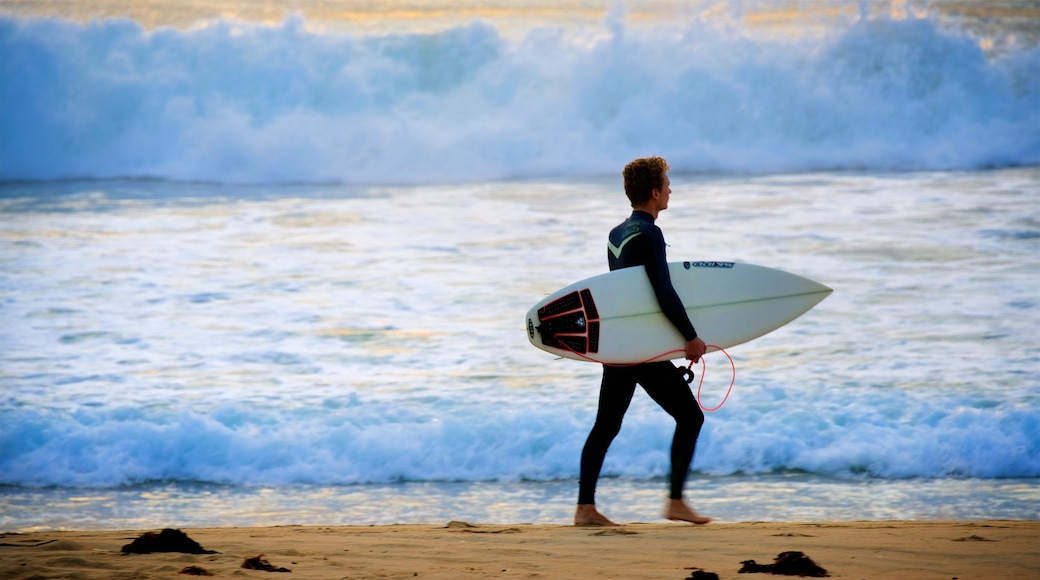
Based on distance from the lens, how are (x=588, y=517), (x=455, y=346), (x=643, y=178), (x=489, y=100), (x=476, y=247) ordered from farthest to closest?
(x=489, y=100) < (x=476, y=247) < (x=455, y=346) < (x=588, y=517) < (x=643, y=178)

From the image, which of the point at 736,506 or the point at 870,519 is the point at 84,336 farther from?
the point at 870,519

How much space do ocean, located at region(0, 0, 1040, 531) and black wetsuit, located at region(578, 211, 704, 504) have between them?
780 millimetres

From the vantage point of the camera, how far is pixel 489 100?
19.2 metres

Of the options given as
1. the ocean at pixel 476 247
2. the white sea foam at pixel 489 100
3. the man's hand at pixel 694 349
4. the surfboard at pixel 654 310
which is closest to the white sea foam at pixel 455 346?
the ocean at pixel 476 247

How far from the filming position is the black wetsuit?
12.9 ft

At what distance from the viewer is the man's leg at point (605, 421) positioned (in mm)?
4078

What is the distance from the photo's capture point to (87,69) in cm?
1959

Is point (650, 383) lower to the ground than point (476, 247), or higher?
lower

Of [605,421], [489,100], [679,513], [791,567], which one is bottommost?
[791,567]

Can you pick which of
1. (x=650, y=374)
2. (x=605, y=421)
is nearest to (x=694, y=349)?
(x=650, y=374)

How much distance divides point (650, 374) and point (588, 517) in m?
0.64

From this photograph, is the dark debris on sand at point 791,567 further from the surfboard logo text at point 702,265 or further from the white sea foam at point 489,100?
the white sea foam at point 489,100

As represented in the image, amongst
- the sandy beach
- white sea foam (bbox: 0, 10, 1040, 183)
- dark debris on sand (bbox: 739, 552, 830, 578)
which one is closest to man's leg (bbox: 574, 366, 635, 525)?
the sandy beach

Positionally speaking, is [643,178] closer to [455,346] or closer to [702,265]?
[702,265]
